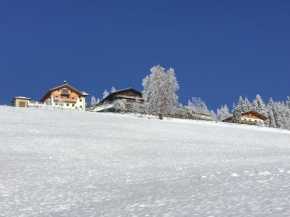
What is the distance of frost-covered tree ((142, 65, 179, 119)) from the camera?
66.1 meters

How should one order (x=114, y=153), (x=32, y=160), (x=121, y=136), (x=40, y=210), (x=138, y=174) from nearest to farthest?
1. (x=40, y=210)
2. (x=138, y=174)
3. (x=32, y=160)
4. (x=114, y=153)
5. (x=121, y=136)

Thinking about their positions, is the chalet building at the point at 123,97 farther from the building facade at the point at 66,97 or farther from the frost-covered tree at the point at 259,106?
the frost-covered tree at the point at 259,106

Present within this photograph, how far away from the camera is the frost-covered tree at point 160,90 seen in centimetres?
6606

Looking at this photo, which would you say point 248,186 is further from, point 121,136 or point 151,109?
point 151,109

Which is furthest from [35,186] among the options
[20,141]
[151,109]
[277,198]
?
[151,109]

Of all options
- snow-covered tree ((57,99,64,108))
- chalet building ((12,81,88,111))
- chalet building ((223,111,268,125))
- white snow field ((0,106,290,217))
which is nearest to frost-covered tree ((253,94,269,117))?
chalet building ((223,111,268,125))

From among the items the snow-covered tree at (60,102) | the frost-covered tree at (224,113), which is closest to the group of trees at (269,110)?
the frost-covered tree at (224,113)

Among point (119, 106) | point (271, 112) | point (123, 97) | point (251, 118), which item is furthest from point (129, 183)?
point (271, 112)

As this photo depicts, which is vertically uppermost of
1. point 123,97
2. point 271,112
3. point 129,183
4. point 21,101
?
point 123,97

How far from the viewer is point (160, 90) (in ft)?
219

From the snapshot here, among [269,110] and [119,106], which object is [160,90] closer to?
[119,106]

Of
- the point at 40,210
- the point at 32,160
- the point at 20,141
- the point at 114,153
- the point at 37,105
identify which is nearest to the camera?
the point at 40,210

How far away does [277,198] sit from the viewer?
7832 millimetres

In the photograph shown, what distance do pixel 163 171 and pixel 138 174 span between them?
145 centimetres
